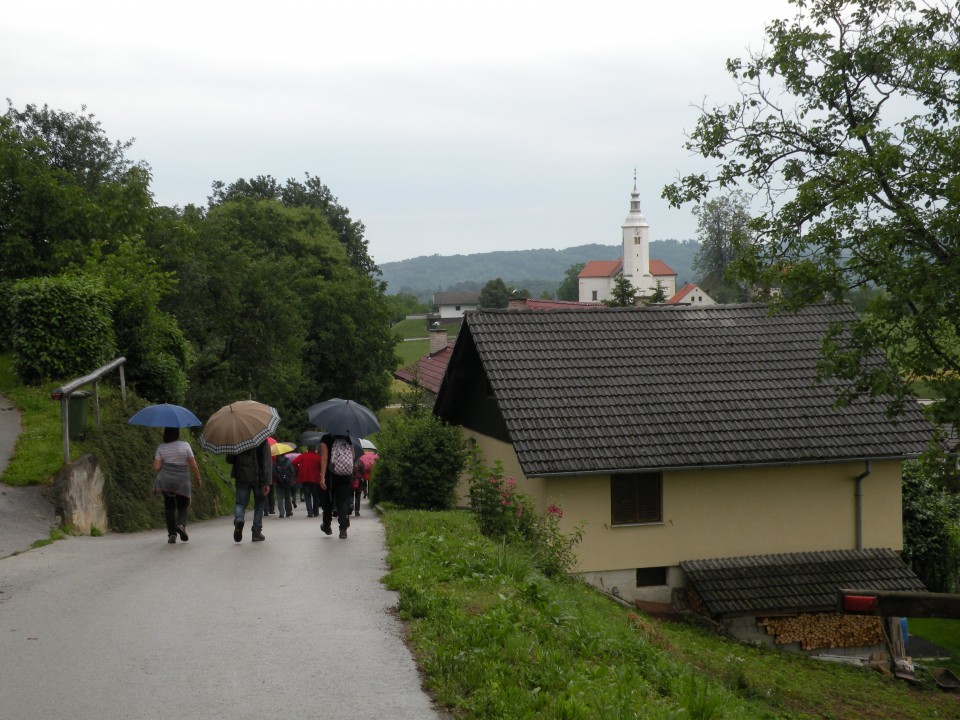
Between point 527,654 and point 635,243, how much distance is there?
504ft

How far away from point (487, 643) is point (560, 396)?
13.8 meters

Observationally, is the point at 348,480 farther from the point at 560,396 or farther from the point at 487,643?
the point at 560,396

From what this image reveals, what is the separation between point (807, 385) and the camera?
22438 mm

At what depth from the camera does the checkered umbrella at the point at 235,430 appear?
13219mm

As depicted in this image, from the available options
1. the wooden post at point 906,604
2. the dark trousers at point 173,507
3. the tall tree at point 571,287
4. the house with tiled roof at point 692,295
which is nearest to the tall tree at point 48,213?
the dark trousers at point 173,507

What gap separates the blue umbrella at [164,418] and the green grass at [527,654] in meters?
3.52

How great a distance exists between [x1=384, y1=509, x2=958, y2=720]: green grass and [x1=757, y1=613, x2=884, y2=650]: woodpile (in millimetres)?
4486

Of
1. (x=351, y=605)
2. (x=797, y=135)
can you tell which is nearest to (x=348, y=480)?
(x=351, y=605)

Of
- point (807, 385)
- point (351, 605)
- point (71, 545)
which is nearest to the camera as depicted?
point (351, 605)

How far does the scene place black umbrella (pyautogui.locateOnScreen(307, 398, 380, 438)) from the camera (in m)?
14.0

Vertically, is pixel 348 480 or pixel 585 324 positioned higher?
pixel 585 324

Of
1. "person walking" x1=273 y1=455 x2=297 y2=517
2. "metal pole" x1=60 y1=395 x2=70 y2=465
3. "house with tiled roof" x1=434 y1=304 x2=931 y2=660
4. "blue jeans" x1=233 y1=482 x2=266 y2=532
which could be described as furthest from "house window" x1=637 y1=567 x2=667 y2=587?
"metal pole" x1=60 y1=395 x2=70 y2=465

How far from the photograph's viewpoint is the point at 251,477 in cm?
1357

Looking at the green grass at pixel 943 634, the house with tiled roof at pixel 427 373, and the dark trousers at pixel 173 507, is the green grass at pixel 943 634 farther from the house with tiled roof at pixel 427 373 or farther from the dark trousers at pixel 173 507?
the house with tiled roof at pixel 427 373
